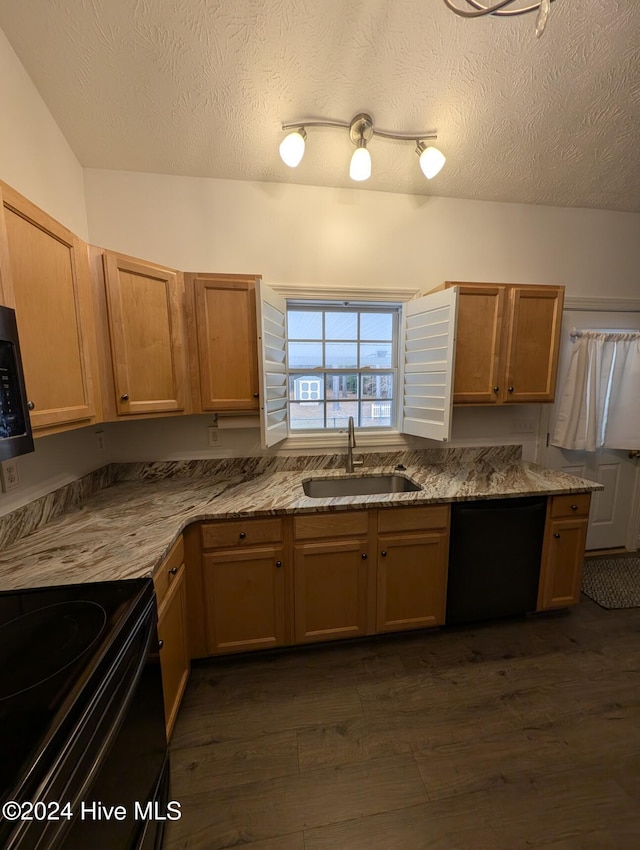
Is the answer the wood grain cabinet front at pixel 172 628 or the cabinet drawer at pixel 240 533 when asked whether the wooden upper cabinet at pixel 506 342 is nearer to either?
the cabinet drawer at pixel 240 533

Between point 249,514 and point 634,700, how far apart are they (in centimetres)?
206

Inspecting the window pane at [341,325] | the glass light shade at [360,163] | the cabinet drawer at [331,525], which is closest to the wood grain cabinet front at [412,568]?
the cabinet drawer at [331,525]

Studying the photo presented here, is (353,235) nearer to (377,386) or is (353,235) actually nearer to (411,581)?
(377,386)

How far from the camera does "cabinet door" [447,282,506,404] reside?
2057 mm

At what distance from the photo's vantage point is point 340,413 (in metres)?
2.43

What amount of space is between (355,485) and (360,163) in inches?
73.5

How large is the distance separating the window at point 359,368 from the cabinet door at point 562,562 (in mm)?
912

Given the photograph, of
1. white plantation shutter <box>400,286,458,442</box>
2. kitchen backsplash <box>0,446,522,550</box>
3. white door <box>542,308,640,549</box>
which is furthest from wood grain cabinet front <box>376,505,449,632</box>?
white door <box>542,308,640,549</box>

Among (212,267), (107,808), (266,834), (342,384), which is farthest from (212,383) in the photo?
(266,834)

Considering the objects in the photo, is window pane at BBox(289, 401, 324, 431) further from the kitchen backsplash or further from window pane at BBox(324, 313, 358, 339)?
window pane at BBox(324, 313, 358, 339)

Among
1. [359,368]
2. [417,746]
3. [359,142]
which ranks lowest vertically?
[417,746]

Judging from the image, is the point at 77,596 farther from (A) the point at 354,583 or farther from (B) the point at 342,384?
(B) the point at 342,384

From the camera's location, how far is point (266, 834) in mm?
1113

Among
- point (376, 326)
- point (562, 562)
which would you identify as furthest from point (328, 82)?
point (562, 562)
